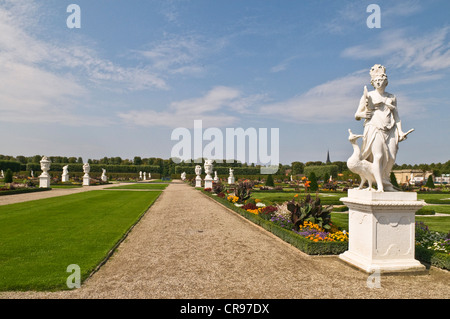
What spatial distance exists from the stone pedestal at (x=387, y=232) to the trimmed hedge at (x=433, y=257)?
24.2 inches

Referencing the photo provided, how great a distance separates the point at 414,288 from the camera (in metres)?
4.69

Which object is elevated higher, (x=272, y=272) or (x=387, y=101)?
(x=387, y=101)

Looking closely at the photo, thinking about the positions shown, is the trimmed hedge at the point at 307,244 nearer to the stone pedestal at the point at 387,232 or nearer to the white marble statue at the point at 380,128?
the stone pedestal at the point at 387,232

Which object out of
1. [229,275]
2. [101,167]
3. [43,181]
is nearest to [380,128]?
[229,275]

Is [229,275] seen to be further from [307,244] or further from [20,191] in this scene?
[20,191]

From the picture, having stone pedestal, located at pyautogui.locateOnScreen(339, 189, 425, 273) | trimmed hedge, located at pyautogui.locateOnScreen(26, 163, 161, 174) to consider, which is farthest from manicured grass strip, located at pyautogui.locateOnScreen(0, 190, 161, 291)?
trimmed hedge, located at pyautogui.locateOnScreen(26, 163, 161, 174)

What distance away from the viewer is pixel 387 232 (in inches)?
214

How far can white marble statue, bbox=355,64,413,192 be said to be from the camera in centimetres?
559

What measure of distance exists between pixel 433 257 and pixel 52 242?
8363 millimetres

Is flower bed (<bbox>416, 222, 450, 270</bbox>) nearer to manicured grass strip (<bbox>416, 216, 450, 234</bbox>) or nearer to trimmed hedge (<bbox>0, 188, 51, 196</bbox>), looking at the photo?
manicured grass strip (<bbox>416, 216, 450, 234</bbox>)

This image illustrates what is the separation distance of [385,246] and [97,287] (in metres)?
4.94

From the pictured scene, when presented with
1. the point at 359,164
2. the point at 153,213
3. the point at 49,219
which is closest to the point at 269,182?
the point at 153,213

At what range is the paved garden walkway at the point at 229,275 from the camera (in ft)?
14.5
